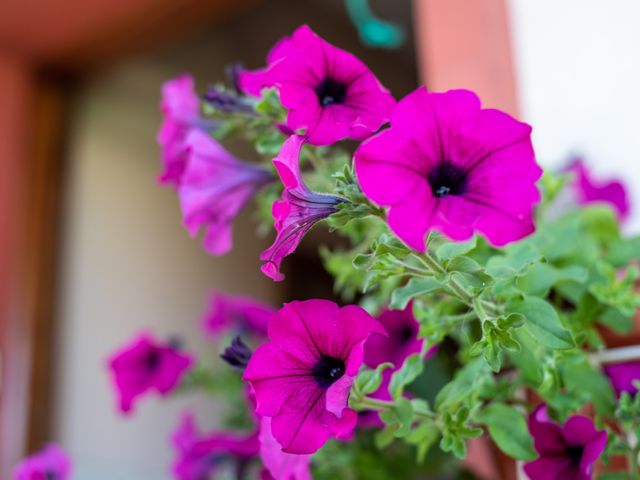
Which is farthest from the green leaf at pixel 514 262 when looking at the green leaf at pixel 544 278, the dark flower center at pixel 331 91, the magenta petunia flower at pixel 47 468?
the magenta petunia flower at pixel 47 468

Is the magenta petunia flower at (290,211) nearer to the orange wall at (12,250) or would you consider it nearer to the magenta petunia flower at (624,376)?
the magenta petunia flower at (624,376)

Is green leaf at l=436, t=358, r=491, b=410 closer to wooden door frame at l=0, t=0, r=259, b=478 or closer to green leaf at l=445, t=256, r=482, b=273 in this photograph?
green leaf at l=445, t=256, r=482, b=273

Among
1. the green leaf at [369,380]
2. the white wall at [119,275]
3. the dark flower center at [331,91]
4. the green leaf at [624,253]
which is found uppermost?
the dark flower center at [331,91]

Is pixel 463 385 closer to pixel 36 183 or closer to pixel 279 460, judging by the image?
pixel 279 460

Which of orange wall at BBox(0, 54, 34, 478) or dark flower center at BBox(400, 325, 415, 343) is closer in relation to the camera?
dark flower center at BBox(400, 325, 415, 343)

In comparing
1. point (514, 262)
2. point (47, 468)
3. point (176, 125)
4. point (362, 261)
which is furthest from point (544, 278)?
point (47, 468)

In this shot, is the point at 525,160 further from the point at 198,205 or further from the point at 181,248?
the point at 181,248

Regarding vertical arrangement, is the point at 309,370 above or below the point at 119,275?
above

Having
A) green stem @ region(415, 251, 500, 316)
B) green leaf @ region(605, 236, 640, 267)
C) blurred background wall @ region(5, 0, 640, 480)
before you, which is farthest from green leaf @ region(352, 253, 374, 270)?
blurred background wall @ region(5, 0, 640, 480)
